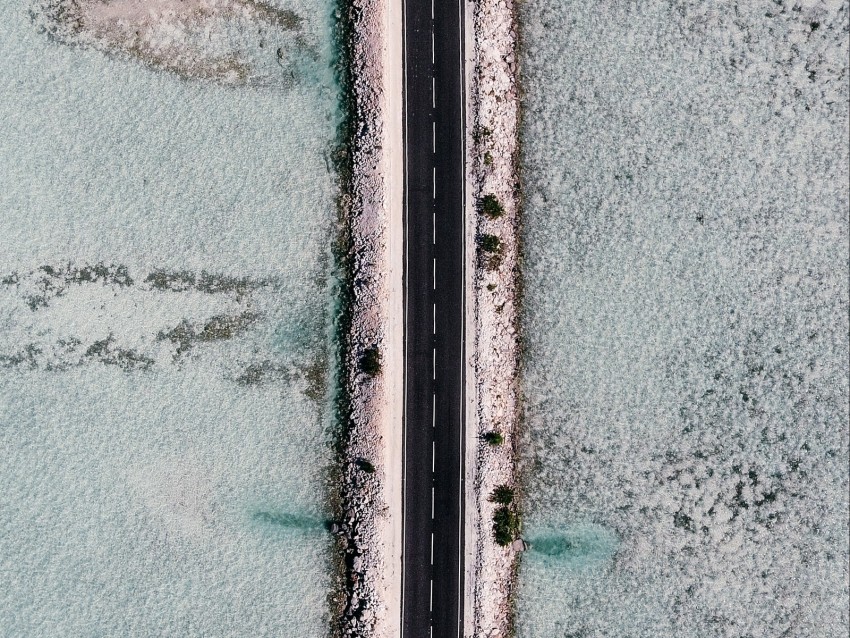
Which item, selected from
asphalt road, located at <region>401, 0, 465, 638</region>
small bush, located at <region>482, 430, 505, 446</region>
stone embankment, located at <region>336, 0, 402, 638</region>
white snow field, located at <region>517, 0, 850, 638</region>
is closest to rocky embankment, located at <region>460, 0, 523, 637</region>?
small bush, located at <region>482, 430, 505, 446</region>

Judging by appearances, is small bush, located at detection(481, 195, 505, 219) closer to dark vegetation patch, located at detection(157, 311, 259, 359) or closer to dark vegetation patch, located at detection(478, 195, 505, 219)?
dark vegetation patch, located at detection(478, 195, 505, 219)

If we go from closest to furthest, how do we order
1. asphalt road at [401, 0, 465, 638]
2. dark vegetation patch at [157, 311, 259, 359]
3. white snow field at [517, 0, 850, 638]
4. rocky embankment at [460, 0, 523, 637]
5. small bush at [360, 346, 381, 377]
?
small bush at [360, 346, 381, 377] < rocky embankment at [460, 0, 523, 637] < asphalt road at [401, 0, 465, 638] < white snow field at [517, 0, 850, 638] < dark vegetation patch at [157, 311, 259, 359]

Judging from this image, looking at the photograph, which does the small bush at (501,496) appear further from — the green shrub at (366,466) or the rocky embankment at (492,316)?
the green shrub at (366,466)

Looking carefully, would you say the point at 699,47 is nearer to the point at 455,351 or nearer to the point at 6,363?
the point at 455,351

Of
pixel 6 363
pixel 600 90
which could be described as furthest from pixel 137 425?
pixel 600 90

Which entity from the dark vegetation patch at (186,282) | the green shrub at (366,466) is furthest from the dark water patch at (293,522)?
the dark vegetation patch at (186,282)

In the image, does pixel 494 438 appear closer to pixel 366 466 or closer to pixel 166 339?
pixel 366 466

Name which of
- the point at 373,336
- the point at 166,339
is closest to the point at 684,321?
the point at 373,336

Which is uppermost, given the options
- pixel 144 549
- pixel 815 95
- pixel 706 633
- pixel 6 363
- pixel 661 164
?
pixel 815 95
